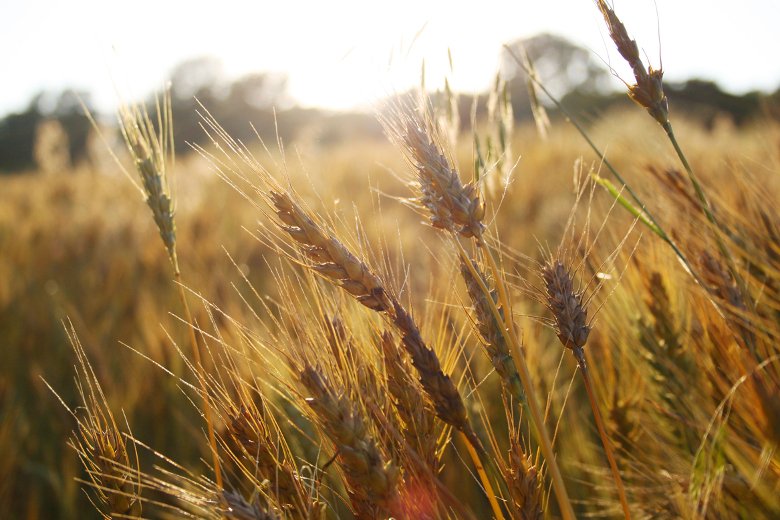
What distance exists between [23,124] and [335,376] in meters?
29.1

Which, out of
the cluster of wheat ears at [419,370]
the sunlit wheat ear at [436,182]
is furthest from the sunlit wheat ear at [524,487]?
the sunlit wheat ear at [436,182]

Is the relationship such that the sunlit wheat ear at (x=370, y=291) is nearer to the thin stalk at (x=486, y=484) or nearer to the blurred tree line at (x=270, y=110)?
the thin stalk at (x=486, y=484)

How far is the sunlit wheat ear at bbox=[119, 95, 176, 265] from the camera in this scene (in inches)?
33.4

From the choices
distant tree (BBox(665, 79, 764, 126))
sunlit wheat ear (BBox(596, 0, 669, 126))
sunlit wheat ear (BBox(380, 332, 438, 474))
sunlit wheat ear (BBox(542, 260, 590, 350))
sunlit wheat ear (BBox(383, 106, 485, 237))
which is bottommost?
sunlit wheat ear (BBox(380, 332, 438, 474))

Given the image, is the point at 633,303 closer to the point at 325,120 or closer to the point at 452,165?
the point at 452,165

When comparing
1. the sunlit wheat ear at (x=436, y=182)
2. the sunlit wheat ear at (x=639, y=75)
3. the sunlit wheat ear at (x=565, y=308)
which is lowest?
the sunlit wheat ear at (x=565, y=308)

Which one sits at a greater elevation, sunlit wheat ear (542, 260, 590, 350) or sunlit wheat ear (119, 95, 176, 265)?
sunlit wheat ear (119, 95, 176, 265)

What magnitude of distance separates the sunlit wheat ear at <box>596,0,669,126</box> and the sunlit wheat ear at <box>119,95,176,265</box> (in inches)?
25.2

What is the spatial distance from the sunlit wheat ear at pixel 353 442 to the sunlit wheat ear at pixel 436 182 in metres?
0.21

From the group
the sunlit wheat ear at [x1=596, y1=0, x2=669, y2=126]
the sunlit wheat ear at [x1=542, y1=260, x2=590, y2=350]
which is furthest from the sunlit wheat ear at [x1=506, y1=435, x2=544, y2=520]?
the sunlit wheat ear at [x1=596, y1=0, x2=669, y2=126]

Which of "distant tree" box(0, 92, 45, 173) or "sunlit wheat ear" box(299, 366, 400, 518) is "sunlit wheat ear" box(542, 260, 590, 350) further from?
"distant tree" box(0, 92, 45, 173)

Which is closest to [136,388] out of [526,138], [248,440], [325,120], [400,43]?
[248,440]

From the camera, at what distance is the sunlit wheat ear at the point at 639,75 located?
70 centimetres

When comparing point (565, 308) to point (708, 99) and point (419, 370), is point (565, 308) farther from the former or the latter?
point (708, 99)
